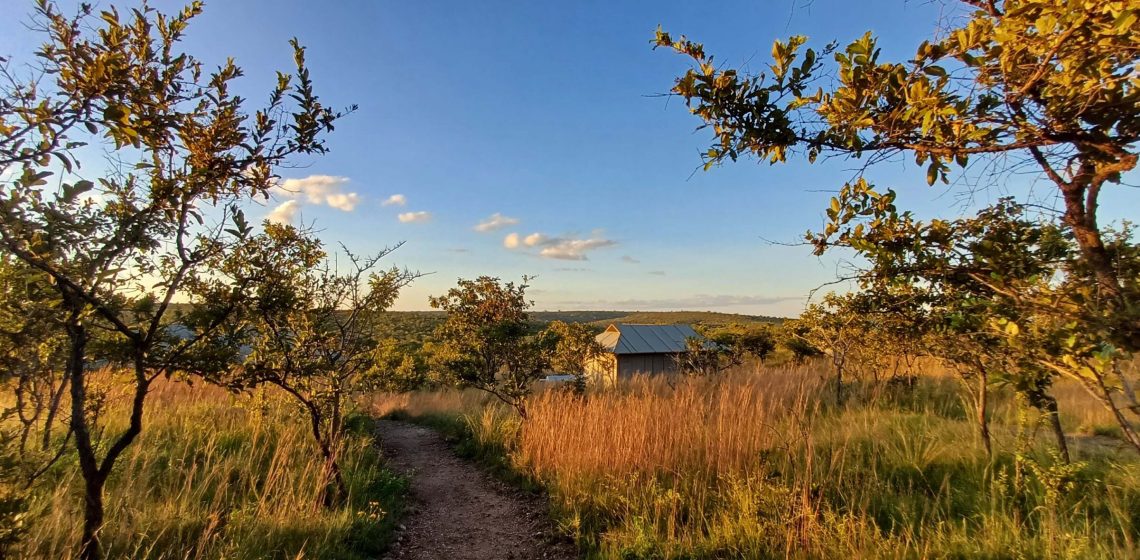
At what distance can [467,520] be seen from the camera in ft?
16.2

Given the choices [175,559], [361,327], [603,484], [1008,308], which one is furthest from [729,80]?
[361,327]

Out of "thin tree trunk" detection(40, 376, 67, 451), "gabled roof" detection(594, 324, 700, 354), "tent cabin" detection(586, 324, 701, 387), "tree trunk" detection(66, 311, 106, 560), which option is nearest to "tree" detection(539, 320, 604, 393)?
"thin tree trunk" detection(40, 376, 67, 451)

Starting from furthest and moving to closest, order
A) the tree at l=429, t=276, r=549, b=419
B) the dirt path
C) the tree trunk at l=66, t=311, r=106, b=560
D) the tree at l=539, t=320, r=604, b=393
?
the tree at l=539, t=320, r=604, b=393 < the tree at l=429, t=276, r=549, b=419 < the dirt path < the tree trunk at l=66, t=311, r=106, b=560

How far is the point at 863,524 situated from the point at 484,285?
24.8ft

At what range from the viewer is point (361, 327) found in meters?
5.54

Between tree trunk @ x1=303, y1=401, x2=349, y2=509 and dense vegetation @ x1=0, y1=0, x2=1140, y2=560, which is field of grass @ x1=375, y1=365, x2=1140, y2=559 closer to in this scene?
dense vegetation @ x1=0, y1=0, x2=1140, y2=560

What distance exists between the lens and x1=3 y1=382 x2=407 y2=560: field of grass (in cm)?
306

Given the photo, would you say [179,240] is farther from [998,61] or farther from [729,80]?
[998,61]

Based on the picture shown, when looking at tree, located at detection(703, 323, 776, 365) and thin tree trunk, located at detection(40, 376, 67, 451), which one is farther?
tree, located at detection(703, 323, 776, 365)

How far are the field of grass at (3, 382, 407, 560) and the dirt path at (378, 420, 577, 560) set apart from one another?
0.98 feet

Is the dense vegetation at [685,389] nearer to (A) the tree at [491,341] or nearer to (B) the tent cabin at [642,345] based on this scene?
(A) the tree at [491,341]

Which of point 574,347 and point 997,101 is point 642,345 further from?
point 997,101

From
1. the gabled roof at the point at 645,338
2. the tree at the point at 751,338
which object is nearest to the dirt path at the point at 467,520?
the tree at the point at 751,338

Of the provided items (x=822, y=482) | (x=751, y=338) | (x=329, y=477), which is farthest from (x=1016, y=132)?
(x=751, y=338)
